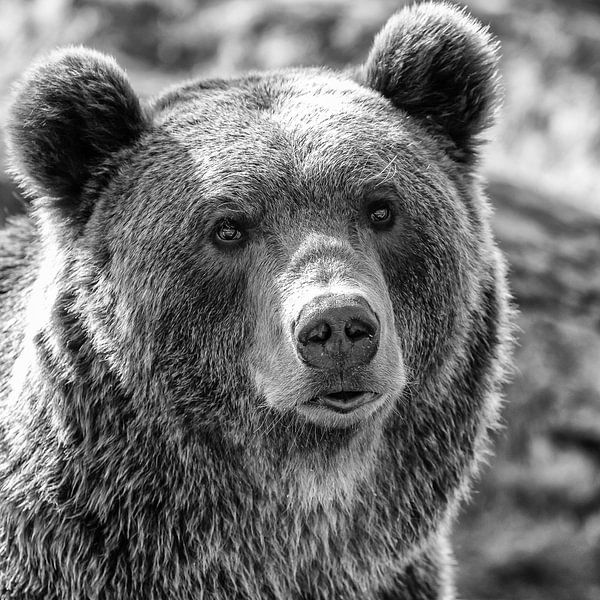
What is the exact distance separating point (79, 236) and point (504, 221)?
21.2ft

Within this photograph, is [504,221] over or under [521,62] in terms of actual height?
under

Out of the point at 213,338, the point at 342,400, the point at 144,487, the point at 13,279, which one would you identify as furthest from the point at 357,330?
the point at 13,279

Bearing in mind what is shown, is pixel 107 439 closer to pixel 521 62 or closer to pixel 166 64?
pixel 521 62

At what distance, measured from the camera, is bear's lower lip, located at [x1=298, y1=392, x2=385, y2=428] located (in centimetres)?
476

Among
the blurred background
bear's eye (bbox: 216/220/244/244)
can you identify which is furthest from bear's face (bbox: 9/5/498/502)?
the blurred background

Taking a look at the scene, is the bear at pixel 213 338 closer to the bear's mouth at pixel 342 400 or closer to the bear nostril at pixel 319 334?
the bear's mouth at pixel 342 400

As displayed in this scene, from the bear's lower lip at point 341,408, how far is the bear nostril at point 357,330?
1.08 feet

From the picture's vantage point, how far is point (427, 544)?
5895 millimetres

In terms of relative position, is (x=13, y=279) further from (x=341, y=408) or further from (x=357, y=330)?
(x=357, y=330)

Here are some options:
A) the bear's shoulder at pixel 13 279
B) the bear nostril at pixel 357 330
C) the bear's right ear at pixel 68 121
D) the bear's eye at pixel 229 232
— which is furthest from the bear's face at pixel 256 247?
the bear's shoulder at pixel 13 279

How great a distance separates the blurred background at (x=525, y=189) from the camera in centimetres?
959

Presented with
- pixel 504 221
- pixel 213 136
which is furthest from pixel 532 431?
pixel 213 136

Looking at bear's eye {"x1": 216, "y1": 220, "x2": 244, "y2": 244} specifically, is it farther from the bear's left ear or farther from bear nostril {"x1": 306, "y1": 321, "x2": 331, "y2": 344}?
the bear's left ear

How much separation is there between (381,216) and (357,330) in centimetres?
95
